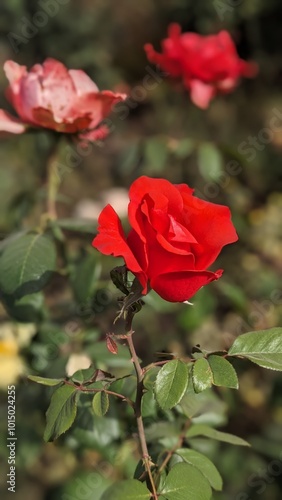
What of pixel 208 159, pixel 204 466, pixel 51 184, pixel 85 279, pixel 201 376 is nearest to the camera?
pixel 201 376

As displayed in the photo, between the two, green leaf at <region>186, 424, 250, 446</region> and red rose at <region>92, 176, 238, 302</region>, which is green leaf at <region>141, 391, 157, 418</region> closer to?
green leaf at <region>186, 424, 250, 446</region>

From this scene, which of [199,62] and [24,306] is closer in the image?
[24,306]

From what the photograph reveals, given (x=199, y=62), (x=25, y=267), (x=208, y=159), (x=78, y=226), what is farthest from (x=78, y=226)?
(x=199, y=62)

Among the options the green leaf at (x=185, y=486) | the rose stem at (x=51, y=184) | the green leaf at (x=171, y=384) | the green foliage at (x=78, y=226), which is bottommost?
the rose stem at (x=51, y=184)

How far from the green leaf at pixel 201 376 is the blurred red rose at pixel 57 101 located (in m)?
0.42

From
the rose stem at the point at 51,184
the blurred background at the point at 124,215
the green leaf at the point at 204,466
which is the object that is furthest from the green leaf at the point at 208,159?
the green leaf at the point at 204,466

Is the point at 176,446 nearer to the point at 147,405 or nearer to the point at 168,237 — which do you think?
the point at 147,405

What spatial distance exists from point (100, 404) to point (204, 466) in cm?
15

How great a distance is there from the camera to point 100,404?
1.89 ft

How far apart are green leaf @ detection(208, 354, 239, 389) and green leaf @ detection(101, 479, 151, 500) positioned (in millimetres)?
110

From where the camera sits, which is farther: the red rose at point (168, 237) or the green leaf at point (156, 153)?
the green leaf at point (156, 153)

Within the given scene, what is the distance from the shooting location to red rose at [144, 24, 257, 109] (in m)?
1.55

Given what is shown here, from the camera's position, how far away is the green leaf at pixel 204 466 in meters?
0.66

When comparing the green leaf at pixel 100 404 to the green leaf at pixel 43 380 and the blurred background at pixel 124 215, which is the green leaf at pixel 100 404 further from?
the blurred background at pixel 124 215
